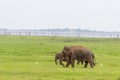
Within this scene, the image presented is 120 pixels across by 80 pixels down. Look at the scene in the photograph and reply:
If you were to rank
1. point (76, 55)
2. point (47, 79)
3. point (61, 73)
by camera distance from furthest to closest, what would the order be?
1. point (76, 55)
2. point (61, 73)
3. point (47, 79)

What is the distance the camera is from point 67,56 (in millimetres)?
34469

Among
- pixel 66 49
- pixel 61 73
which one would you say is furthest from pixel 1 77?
pixel 66 49

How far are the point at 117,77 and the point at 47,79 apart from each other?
4.27 m

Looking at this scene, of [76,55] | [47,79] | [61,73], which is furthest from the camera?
[76,55]

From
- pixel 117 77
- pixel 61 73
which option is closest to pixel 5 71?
pixel 61 73

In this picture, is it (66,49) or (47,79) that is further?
(66,49)

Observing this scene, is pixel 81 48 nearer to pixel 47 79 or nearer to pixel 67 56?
pixel 67 56

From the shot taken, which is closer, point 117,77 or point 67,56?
point 117,77

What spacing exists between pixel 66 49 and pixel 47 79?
8.95 m

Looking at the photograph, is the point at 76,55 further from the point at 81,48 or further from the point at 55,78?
the point at 55,78

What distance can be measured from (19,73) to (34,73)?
96 centimetres

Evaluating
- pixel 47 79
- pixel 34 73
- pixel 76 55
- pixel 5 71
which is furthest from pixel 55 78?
pixel 76 55

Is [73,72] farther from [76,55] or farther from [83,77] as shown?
[76,55]

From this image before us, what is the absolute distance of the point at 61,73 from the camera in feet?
92.1
